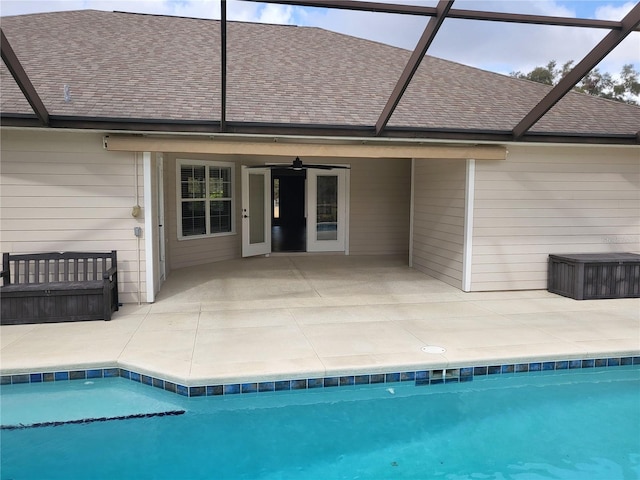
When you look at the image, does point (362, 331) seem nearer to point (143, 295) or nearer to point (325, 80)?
point (143, 295)

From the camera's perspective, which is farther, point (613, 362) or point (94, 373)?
point (613, 362)

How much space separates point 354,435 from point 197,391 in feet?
4.45

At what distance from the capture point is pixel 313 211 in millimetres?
11078

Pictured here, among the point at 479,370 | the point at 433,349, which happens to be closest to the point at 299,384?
the point at 433,349

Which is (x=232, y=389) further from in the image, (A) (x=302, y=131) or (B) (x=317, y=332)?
(A) (x=302, y=131)

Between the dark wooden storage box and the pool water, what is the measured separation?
2.74 metres

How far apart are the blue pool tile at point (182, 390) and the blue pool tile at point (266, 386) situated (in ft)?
2.00

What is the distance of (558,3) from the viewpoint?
5.27 metres

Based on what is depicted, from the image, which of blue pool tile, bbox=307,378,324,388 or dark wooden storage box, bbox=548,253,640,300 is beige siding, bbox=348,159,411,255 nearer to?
dark wooden storage box, bbox=548,253,640,300

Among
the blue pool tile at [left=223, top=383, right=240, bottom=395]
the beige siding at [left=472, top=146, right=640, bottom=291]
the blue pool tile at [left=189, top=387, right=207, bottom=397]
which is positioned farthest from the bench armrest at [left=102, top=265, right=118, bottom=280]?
the beige siding at [left=472, top=146, right=640, bottom=291]

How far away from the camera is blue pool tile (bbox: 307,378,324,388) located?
13.8 feet

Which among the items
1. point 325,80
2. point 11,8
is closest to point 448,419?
point 325,80

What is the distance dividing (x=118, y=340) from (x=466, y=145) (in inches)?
213

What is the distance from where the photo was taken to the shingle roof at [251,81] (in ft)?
21.2
